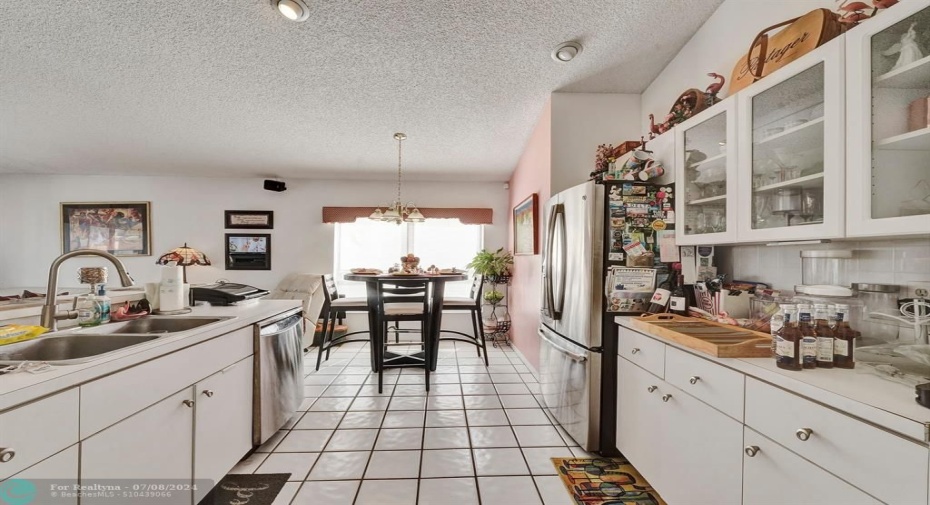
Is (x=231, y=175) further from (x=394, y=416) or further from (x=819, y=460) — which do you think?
(x=819, y=460)

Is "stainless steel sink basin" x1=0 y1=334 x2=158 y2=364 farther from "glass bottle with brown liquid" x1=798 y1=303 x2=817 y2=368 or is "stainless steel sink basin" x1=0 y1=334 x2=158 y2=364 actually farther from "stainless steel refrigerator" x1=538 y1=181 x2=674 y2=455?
"glass bottle with brown liquid" x1=798 y1=303 x2=817 y2=368

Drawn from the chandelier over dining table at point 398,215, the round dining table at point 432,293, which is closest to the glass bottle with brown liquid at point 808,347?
the round dining table at point 432,293

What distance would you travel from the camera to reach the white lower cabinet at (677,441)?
3.55 feet

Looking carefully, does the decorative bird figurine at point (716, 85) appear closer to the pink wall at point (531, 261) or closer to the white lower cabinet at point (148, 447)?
the pink wall at point (531, 261)

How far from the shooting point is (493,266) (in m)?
4.41

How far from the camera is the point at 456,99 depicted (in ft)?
8.75

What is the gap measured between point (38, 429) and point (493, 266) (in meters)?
3.89

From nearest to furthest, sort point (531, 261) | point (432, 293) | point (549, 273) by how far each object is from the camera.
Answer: point (549, 273), point (432, 293), point (531, 261)

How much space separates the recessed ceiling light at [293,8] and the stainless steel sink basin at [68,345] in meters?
1.62

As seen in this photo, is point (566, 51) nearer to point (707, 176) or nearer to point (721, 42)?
point (721, 42)

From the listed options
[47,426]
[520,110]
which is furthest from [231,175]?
[47,426]

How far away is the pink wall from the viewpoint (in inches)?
109

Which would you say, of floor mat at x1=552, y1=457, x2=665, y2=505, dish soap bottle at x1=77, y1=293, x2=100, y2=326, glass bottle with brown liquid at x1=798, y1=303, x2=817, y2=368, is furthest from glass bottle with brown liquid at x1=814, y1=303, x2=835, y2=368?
dish soap bottle at x1=77, y1=293, x2=100, y2=326

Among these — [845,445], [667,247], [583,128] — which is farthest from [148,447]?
[583,128]
